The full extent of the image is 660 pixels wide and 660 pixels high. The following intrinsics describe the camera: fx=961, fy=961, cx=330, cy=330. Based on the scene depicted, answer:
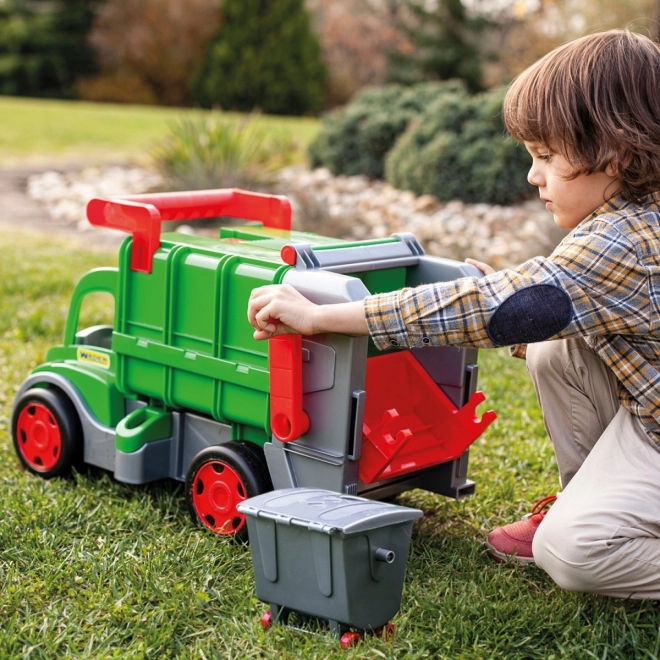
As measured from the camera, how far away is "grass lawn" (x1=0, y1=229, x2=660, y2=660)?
6.98ft

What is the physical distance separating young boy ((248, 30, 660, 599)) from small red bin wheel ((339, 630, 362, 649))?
1.68 ft

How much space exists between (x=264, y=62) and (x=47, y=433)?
67.6 feet

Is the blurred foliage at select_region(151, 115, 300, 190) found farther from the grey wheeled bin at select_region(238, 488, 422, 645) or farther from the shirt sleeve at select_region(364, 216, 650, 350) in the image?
the grey wheeled bin at select_region(238, 488, 422, 645)

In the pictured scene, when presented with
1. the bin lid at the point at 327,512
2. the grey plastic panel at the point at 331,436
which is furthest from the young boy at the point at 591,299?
the bin lid at the point at 327,512

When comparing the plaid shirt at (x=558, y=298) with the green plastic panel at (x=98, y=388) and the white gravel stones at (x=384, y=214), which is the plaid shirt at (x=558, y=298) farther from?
the white gravel stones at (x=384, y=214)

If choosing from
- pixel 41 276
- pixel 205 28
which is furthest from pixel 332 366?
pixel 205 28

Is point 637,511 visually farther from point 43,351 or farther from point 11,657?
point 43,351

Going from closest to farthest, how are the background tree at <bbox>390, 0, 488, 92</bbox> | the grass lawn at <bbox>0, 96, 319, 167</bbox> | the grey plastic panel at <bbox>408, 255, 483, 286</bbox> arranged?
the grey plastic panel at <bbox>408, 255, 483, 286</bbox> → the grass lawn at <bbox>0, 96, 319, 167</bbox> → the background tree at <bbox>390, 0, 488, 92</bbox>

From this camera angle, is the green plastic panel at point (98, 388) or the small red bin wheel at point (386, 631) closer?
the small red bin wheel at point (386, 631)

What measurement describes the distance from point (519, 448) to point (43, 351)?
224 cm

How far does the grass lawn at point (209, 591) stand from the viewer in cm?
213

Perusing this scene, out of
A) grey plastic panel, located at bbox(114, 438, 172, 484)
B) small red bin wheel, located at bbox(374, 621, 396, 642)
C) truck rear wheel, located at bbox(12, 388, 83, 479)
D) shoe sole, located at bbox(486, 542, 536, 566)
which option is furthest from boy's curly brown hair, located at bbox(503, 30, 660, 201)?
truck rear wheel, located at bbox(12, 388, 83, 479)

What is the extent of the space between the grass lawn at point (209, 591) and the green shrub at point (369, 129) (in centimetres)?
701

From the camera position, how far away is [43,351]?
444 centimetres
